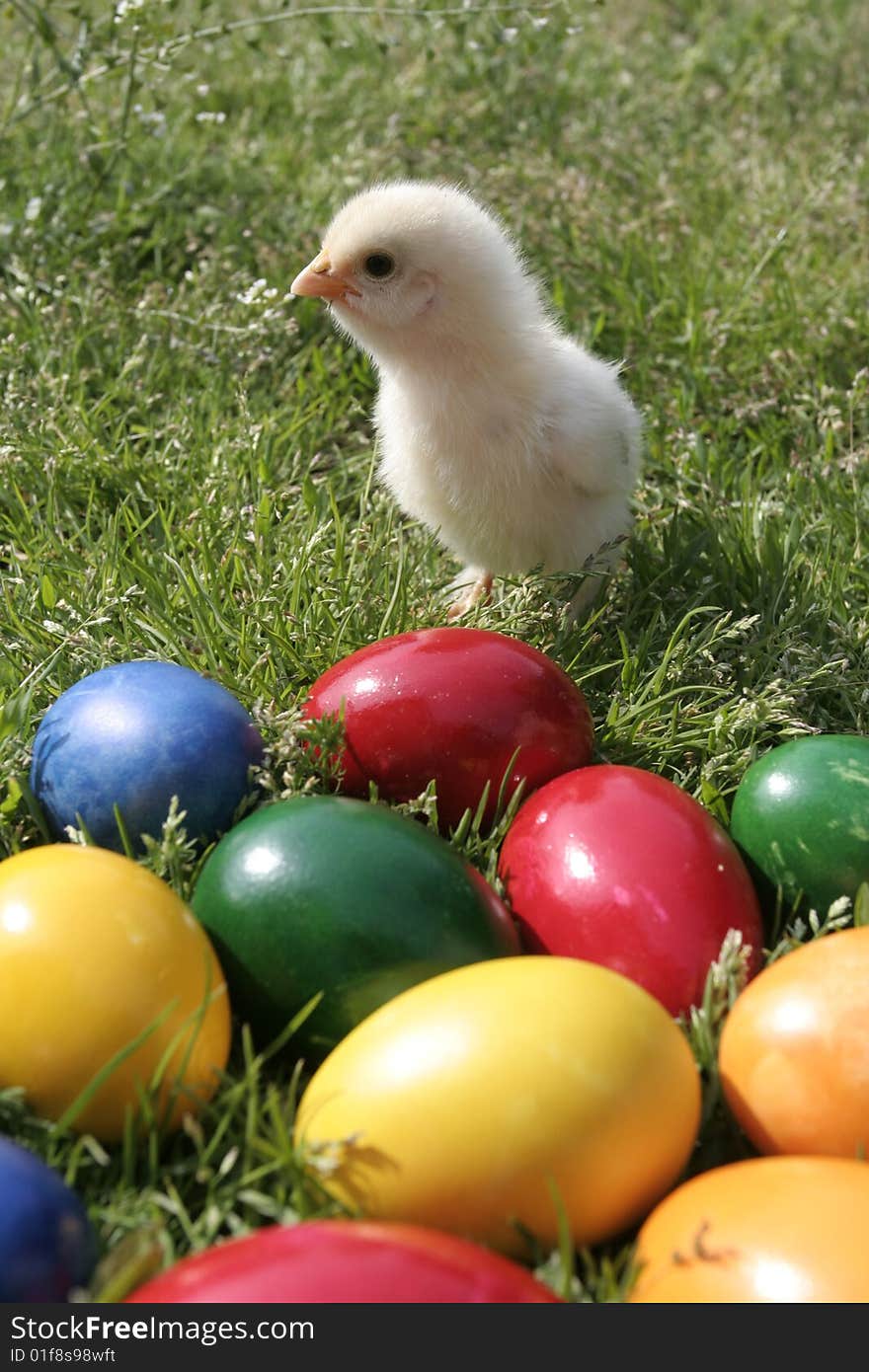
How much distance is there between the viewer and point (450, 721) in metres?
2.15

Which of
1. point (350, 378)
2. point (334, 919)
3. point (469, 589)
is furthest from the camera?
point (350, 378)

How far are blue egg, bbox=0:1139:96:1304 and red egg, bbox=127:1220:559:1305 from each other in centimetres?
11

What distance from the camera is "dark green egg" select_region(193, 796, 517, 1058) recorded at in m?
1.77

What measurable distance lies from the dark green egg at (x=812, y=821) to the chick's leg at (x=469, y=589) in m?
0.86

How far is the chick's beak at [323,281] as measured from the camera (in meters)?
2.74

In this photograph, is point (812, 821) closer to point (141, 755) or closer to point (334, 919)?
point (334, 919)

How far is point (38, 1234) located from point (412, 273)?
6.36ft

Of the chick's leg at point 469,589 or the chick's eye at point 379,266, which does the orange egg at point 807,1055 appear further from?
the chick's eye at point 379,266

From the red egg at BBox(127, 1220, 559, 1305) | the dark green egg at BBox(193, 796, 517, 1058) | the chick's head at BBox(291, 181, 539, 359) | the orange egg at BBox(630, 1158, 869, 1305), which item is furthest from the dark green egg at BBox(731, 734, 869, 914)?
the chick's head at BBox(291, 181, 539, 359)

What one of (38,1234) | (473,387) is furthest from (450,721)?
(38,1234)

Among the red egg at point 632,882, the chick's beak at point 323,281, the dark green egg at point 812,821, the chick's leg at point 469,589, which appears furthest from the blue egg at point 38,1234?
the chick's beak at point 323,281

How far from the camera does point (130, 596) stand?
269 cm

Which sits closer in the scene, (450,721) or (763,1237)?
(763,1237)

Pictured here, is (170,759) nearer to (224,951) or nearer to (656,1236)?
(224,951)
